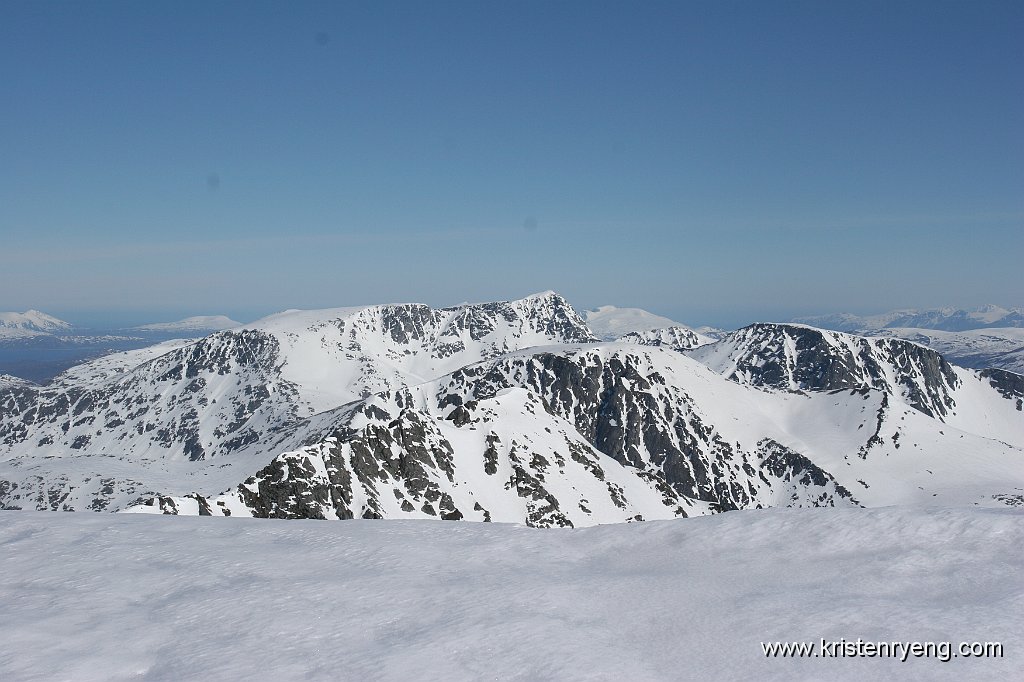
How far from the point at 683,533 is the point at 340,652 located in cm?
1027

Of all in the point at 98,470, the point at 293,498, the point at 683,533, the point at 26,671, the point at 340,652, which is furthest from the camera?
the point at 98,470

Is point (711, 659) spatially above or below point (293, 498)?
above

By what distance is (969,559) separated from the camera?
45.5 ft

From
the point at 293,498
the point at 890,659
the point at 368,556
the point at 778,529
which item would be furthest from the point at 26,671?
the point at 293,498

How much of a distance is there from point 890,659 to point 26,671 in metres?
14.0

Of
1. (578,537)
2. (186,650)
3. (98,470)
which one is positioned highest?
(186,650)

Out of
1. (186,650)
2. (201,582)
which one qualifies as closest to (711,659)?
(186,650)

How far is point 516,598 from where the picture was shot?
13.5 m

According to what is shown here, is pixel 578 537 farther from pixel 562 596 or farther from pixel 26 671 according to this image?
pixel 26 671

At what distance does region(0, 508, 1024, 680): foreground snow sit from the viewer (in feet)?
34.9

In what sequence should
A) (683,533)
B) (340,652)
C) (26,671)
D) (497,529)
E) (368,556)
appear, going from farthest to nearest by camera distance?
(497,529) < (683,533) < (368,556) < (340,652) < (26,671)

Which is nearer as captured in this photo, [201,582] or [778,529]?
[201,582]

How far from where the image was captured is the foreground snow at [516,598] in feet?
34.9

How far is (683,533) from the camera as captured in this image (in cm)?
1784
